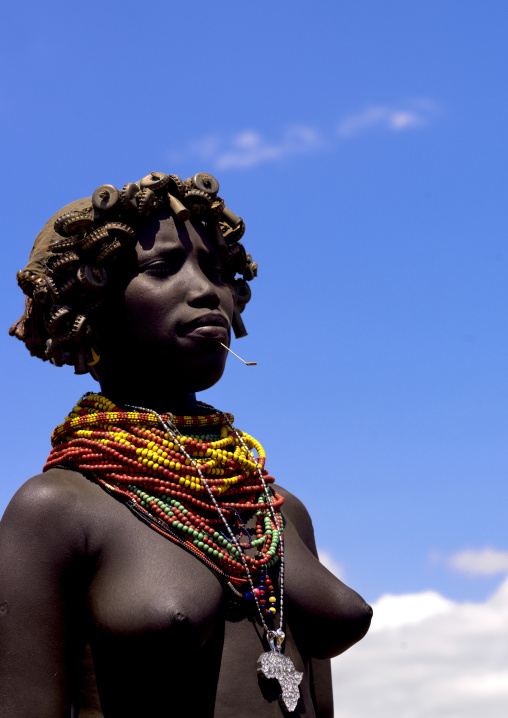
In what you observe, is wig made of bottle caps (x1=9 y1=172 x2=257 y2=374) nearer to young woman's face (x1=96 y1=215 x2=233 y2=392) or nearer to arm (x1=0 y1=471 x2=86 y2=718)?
young woman's face (x1=96 y1=215 x2=233 y2=392)

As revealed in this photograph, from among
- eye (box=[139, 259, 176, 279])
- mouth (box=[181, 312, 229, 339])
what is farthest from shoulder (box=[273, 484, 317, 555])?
eye (box=[139, 259, 176, 279])

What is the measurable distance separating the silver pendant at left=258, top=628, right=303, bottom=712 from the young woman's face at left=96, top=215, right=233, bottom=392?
1.09m

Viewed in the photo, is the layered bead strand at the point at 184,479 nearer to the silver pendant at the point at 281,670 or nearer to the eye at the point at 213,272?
the silver pendant at the point at 281,670

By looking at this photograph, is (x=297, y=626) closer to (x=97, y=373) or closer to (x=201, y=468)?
(x=201, y=468)

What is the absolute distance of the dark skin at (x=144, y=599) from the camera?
3.83 metres

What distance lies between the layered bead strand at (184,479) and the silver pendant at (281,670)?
0.40ft

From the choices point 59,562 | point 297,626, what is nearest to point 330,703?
point 297,626

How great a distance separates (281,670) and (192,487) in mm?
777

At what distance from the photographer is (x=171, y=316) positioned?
4344 millimetres

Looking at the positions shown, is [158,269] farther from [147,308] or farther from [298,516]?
[298,516]

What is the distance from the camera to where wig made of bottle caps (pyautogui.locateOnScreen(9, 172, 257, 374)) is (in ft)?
14.4

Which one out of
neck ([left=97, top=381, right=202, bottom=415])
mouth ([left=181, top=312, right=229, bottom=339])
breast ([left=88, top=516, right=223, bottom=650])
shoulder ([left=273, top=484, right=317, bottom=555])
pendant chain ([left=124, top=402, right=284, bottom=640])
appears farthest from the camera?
shoulder ([left=273, top=484, right=317, bottom=555])

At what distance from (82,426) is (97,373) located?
0.36m

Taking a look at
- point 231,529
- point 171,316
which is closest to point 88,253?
point 171,316
